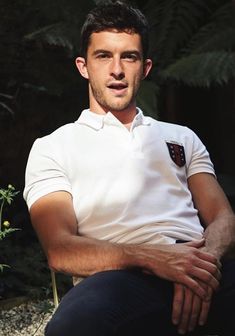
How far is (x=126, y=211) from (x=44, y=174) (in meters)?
0.27

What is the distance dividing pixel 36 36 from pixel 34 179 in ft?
7.22

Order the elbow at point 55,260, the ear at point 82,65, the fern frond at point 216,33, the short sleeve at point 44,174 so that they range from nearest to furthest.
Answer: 1. the elbow at point 55,260
2. the short sleeve at point 44,174
3. the ear at point 82,65
4. the fern frond at point 216,33

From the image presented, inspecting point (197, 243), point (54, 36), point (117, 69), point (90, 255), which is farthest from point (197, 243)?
point (54, 36)

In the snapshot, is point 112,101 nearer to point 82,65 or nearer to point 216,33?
point 82,65

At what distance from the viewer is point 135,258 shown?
1701 mm

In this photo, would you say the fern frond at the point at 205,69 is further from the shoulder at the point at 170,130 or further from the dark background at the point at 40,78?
the shoulder at the point at 170,130

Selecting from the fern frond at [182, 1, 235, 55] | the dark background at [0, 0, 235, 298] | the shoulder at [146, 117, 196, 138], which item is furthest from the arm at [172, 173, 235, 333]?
the fern frond at [182, 1, 235, 55]

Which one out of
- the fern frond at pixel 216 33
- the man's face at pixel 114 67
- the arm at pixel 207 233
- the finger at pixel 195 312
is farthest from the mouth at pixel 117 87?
the fern frond at pixel 216 33

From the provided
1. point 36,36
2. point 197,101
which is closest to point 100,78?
point 36,36

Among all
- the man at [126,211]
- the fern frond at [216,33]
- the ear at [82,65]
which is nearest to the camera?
the man at [126,211]

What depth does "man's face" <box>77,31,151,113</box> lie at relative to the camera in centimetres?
204

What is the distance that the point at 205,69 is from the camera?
Answer: 12.4 feet

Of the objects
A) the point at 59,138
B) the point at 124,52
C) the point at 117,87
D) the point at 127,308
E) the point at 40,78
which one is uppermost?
the point at 124,52

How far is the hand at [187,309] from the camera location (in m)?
1.65
